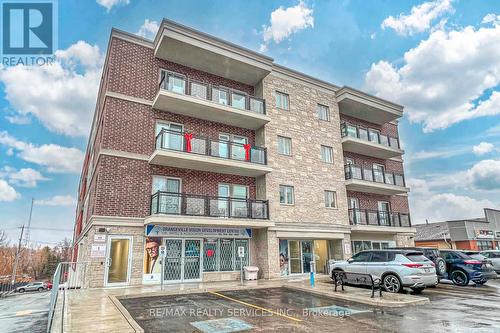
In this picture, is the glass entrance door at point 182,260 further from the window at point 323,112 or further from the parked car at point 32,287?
the parked car at point 32,287

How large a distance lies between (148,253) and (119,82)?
28.0 ft

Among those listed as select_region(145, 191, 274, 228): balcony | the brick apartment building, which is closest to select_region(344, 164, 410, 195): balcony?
the brick apartment building

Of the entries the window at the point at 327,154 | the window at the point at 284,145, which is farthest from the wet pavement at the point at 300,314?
the window at the point at 327,154

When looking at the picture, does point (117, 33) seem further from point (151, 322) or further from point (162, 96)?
point (151, 322)

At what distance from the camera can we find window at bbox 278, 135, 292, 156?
1933cm

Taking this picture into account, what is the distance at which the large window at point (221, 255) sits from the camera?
1593 centimetres

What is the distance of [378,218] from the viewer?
846 inches

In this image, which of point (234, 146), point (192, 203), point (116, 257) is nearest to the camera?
point (116, 257)

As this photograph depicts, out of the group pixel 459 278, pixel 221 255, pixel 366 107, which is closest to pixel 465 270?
pixel 459 278

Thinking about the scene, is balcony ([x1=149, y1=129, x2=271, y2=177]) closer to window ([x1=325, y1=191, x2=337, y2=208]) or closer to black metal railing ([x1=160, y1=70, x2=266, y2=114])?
black metal railing ([x1=160, y1=70, x2=266, y2=114])

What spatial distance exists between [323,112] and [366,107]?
3.84 m

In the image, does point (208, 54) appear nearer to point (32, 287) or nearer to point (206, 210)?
point (206, 210)

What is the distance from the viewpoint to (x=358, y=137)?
2283 cm

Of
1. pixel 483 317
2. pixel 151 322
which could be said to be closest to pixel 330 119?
pixel 483 317
